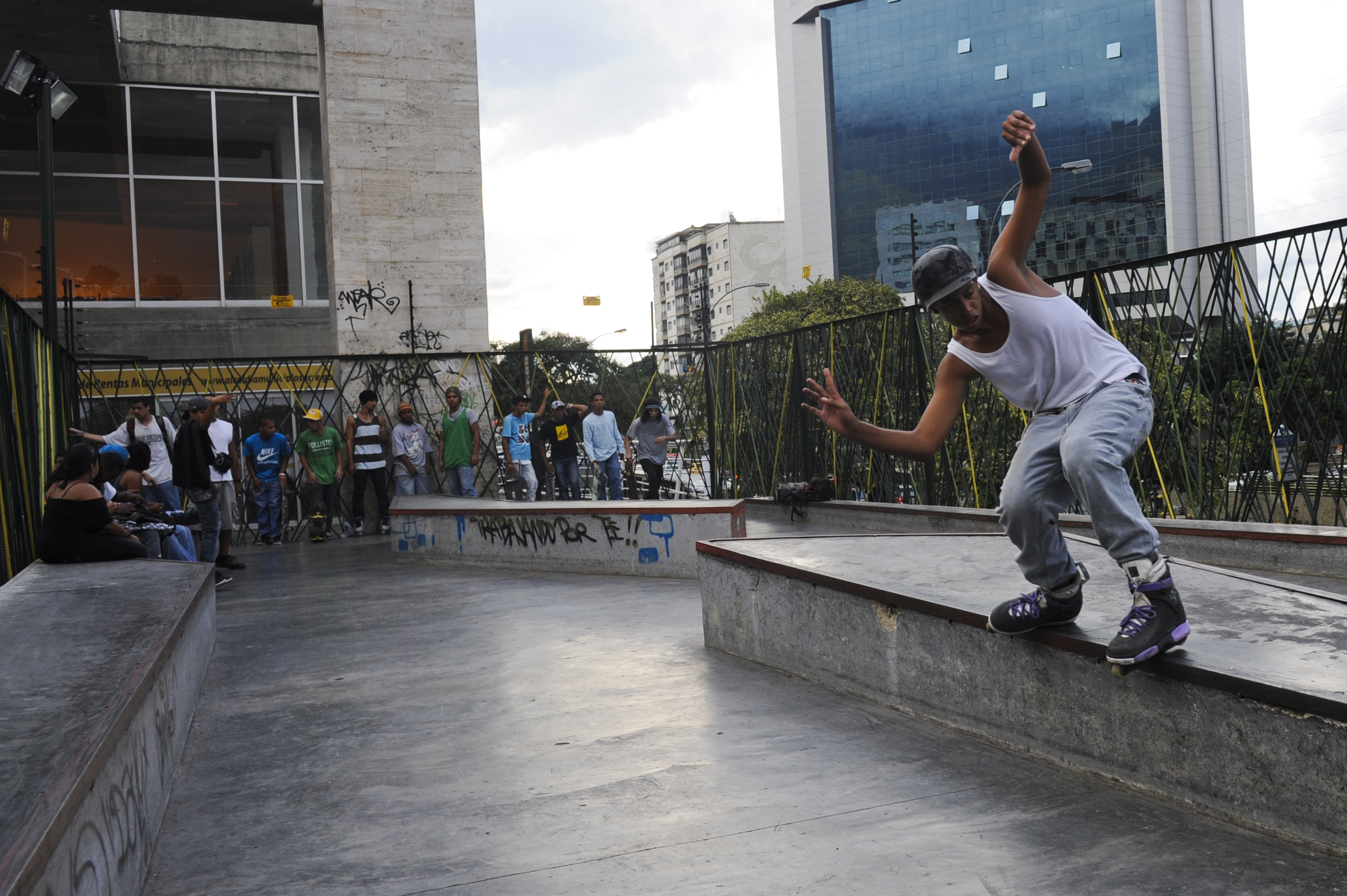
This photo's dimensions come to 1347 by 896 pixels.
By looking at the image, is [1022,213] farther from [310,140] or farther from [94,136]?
[94,136]

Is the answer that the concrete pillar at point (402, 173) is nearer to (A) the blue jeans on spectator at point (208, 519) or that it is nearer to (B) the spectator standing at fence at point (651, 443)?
(B) the spectator standing at fence at point (651, 443)

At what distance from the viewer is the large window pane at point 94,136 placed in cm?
1894

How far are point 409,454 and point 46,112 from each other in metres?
6.09

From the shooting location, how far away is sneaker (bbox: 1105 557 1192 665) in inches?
127

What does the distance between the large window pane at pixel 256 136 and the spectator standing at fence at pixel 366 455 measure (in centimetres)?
775

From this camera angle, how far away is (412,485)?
1456 cm

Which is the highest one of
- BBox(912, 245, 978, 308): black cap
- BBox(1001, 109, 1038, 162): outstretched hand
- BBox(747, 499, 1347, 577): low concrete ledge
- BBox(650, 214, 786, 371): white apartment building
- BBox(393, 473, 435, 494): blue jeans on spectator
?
BBox(650, 214, 786, 371): white apartment building

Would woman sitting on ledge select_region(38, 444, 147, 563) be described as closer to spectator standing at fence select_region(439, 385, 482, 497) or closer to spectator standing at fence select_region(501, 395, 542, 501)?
spectator standing at fence select_region(439, 385, 482, 497)

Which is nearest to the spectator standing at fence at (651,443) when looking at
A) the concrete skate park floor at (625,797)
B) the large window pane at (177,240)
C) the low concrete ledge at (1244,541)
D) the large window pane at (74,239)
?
the low concrete ledge at (1244,541)

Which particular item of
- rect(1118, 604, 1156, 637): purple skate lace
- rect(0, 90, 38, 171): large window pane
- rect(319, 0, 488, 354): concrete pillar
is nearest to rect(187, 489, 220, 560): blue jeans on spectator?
rect(319, 0, 488, 354): concrete pillar

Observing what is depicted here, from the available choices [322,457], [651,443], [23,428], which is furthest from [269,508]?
[23,428]

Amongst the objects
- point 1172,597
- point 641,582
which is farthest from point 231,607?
point 1172,597

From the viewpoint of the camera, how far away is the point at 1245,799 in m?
3.02

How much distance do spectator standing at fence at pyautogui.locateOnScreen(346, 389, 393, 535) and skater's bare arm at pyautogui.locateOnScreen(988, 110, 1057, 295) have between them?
1159cm
